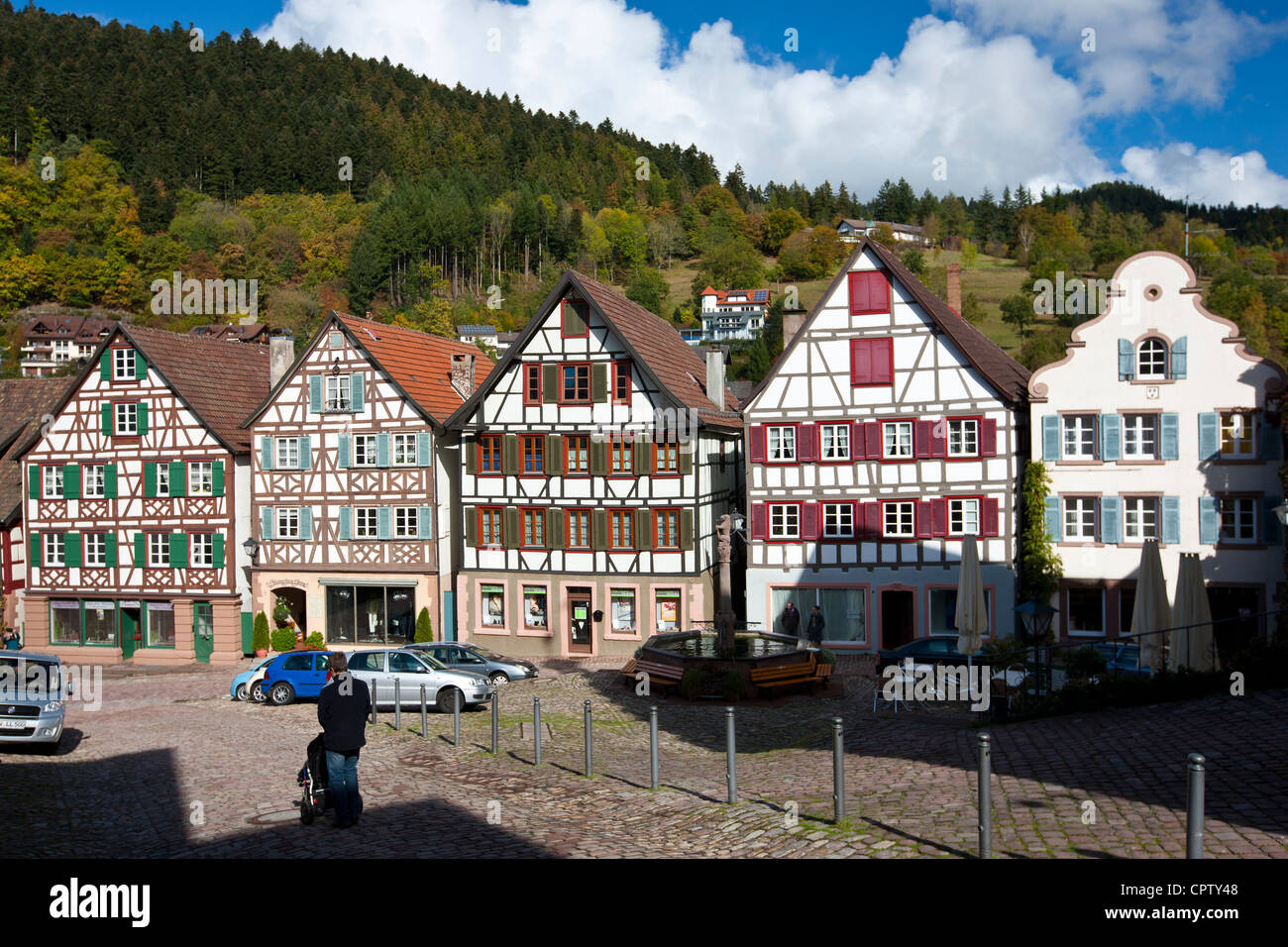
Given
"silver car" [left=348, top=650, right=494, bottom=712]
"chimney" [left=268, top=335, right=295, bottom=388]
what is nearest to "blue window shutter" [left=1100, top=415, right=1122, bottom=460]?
"silver car" [left=348, top=650, right=494, bottom=712]

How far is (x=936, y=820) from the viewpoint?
10617mm

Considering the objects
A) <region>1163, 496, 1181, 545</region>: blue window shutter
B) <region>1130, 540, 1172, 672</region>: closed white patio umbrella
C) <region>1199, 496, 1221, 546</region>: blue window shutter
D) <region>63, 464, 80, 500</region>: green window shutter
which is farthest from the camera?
<region>63, 464, 80, 500</region>: green window shutter

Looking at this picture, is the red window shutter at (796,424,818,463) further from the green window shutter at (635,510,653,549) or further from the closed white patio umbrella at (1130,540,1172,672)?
the closed white patio umbrella at (1130,540,1172,672)

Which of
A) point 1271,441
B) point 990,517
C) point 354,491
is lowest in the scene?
point 990,517

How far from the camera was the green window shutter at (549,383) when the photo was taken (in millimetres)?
33844

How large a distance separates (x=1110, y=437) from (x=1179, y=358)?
2668mm

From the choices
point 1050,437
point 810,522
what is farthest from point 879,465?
point 1050,437

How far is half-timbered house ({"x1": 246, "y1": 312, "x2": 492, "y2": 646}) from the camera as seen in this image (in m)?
35.7

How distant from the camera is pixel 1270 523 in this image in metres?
28.4

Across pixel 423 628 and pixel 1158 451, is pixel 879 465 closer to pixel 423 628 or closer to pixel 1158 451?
pixel 1158 451

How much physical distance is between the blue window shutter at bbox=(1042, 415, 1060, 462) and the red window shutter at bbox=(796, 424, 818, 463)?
20.4 feet

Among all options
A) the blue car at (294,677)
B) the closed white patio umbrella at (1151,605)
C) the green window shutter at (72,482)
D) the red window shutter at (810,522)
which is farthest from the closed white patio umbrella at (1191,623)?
the green window shutter at (72,482)

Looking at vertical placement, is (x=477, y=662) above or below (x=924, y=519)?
below
